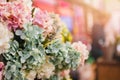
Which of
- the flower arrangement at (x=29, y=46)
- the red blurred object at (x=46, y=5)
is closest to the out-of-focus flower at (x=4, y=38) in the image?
the flower arrangement at (x=29, y=46)

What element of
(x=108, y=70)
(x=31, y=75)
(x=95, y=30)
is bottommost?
(x=108, y=70)

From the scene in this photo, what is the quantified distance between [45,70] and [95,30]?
15.7ft

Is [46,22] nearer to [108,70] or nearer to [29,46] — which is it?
[29,46]

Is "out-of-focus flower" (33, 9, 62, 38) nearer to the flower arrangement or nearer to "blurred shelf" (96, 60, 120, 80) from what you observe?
the flower arrangement

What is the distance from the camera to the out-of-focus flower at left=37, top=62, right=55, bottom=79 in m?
1.29

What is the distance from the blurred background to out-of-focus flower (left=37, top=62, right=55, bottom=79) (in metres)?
3.21

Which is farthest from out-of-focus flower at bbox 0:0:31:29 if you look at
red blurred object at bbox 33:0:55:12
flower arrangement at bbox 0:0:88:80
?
red blurred object at bbox 33:0:55:12

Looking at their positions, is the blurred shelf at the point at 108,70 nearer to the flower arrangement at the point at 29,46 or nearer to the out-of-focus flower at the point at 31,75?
the flower arrangement at the point at 29,46

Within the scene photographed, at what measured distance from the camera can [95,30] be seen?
6012mm

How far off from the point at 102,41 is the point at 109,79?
903 millimetres

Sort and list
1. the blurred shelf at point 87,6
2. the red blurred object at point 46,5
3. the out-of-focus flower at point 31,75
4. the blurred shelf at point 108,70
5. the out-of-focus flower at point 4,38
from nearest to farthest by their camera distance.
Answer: the out-of-focus flower at point 4,38
the out-of-focus flower at point 31,75
the blurred shelf at point 108,70
the red blurred object at point 46,5
the blurred shelf at point 87,6

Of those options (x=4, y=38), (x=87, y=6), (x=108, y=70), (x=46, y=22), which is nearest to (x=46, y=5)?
(x=87, y=6)

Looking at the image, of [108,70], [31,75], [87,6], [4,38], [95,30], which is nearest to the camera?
[4,38]

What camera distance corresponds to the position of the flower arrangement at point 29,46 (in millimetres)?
1194
